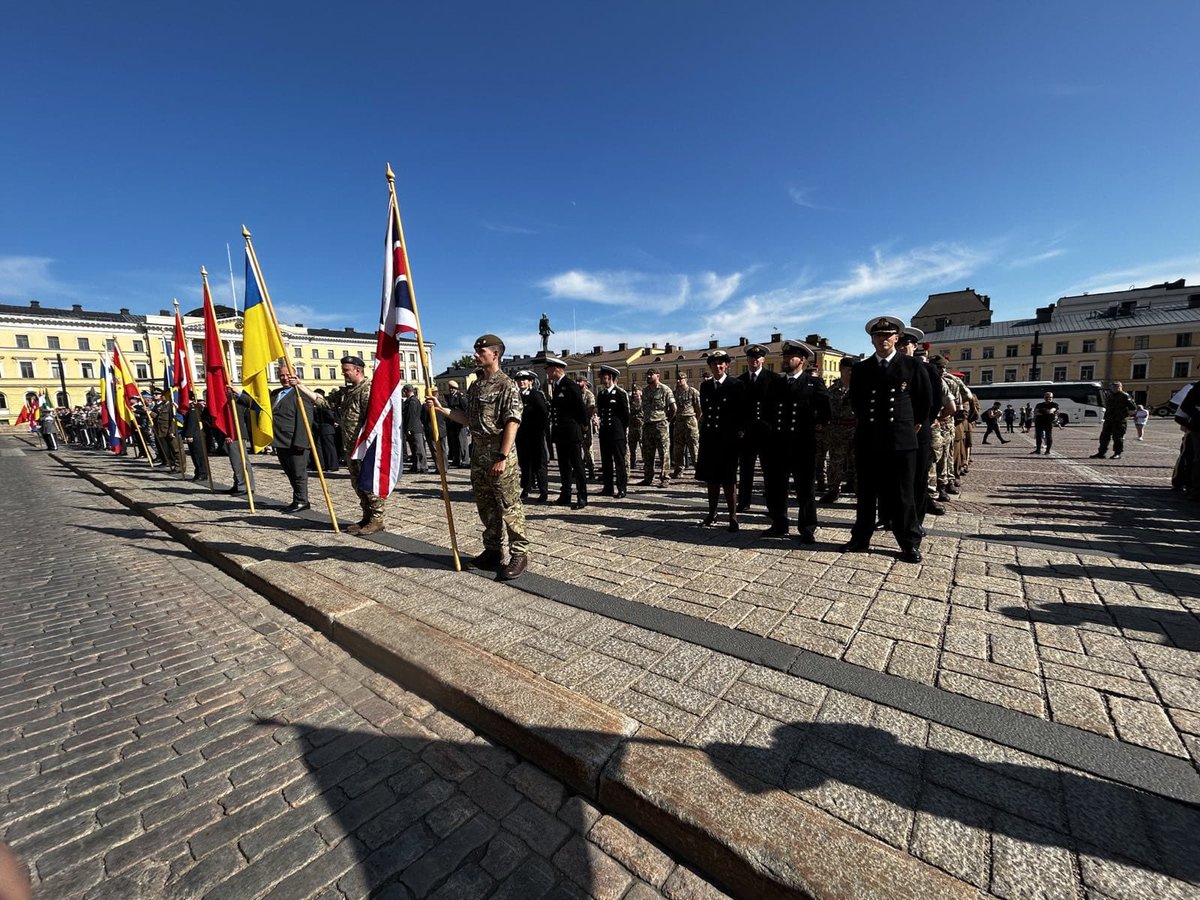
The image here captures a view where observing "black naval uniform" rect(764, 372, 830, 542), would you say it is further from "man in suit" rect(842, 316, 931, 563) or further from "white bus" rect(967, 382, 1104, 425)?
"white bus" rect(967, 382, 1104, 425)

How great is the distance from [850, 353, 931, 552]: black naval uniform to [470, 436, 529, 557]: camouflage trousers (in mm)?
3196

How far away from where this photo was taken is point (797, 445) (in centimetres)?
524

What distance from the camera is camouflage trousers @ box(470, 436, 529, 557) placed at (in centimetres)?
439

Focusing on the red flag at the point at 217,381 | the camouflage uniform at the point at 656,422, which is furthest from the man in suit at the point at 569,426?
the red flag at the point at 217,381

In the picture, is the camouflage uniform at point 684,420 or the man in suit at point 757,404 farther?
the camouflage uniform at point 684,420

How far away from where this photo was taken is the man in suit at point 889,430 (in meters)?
4.44

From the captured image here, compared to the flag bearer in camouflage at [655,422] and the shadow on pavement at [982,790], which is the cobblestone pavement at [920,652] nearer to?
the shadow on pavement at [982,790]

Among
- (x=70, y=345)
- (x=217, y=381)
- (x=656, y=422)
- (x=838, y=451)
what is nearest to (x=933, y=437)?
(x=838, y=451)

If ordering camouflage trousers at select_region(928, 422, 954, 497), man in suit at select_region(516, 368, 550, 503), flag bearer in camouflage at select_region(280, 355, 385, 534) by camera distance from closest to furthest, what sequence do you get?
Result: 1. flag bearer in camouflage at select_region(280, 355, 385, 534)
2. camouflage trousers at select_region(928, 422, 954, 497)
3. man in suit at select_region(516, 368, 550, 503)

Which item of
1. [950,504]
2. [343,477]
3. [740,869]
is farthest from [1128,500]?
[343,477]

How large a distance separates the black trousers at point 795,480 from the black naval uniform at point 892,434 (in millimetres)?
518

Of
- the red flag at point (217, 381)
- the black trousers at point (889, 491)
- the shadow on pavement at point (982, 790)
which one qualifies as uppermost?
the red flag at point (217, 381)

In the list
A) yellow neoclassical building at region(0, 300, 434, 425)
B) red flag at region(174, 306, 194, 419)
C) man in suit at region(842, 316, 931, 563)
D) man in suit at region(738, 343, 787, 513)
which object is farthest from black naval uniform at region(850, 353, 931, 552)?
yellow neoclassical building at region(0, 300, 434, 425)

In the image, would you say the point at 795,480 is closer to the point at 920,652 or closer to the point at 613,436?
the point at 920,652
